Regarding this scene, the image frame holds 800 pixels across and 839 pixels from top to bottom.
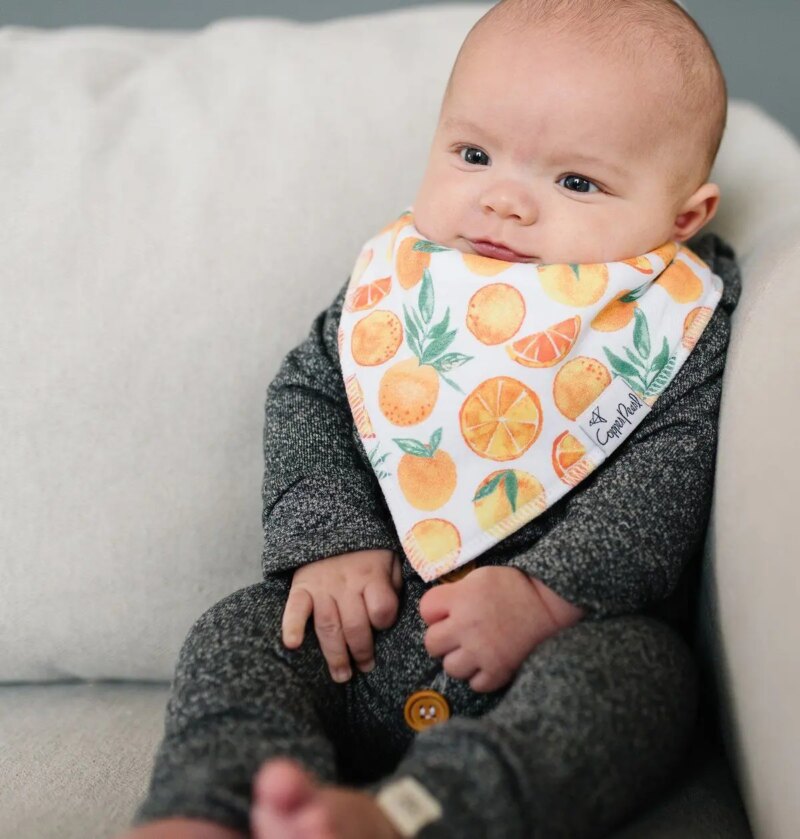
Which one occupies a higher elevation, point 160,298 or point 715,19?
point 715,19

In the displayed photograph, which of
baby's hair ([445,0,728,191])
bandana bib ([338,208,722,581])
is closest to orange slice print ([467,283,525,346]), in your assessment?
bandana bib ([338,208,722,581])

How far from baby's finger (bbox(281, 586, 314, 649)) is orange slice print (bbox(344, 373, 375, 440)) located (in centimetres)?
17

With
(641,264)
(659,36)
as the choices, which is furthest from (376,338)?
(659,36)

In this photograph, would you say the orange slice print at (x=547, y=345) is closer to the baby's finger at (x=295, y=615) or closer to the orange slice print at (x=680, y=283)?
the orange slice print at (x=680, y=283)

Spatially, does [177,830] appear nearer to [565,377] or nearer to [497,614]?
[497,614]

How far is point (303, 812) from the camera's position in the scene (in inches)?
21.2

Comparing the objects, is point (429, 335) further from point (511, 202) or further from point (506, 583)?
point (506, 583)

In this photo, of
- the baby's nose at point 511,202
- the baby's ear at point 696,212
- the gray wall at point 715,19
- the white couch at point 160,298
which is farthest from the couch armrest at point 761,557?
the gray wall at point 715,19

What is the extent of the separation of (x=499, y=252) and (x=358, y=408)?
204 millimetres

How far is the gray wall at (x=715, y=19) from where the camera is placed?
4.99 ft

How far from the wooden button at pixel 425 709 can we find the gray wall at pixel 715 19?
1.17 meters

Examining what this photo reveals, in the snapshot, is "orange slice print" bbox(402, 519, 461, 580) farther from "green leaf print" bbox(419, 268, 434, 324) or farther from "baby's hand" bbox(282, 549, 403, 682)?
"green leaf print" bbox(419, 268, 434, 324)

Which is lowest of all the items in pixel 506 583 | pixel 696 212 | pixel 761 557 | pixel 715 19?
pixel 506 583

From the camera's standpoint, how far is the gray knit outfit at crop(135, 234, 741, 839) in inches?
24.4
